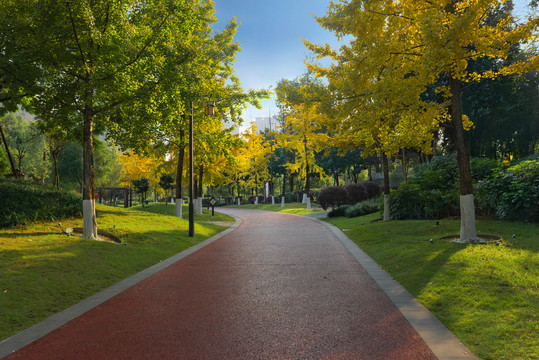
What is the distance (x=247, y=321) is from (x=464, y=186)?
8.32 metres

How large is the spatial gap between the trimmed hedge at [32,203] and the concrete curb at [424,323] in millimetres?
10986

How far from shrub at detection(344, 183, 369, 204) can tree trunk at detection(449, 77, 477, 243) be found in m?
18.0

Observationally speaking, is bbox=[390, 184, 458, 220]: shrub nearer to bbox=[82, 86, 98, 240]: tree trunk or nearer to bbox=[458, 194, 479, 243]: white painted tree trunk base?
bbox=[458, 194, 479, 243]: white painted tree trunk base

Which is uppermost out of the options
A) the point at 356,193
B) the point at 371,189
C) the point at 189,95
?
the point at 189,95

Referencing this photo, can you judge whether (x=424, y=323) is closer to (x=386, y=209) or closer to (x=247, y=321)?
(x=247, y=321)

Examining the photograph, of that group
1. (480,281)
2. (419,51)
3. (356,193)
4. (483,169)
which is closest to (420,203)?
(483,169)

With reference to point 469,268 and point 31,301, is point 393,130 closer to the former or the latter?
point 469,268

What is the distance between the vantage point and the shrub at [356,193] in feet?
93.1

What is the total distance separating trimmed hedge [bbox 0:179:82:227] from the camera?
35.8 ft

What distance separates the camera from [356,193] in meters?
28.6

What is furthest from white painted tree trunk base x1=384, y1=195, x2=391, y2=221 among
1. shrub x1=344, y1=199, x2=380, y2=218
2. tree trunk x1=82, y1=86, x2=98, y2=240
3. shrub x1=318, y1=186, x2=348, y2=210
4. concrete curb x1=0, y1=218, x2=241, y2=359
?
tree trunk x1=82, y1=86, x2=98, y2=240

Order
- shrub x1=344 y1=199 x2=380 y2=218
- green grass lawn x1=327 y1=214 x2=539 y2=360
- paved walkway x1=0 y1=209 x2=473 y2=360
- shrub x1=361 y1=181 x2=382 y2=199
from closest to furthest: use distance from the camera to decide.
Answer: paved walkway x1=0 y1=209 x2=473 y2=360
green grass lawn x1=327 y1=214 x2=539 y2=360
shrub x1=344 y1=199 x2=380 y2=218
shrub x1=361 y1=181 x2=382 y2=199

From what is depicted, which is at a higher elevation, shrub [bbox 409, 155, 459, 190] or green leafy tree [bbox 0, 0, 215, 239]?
green leafy tree [bbox 0, 0, 215, 239]

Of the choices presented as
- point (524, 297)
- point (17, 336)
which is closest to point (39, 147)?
point (17, 336)
